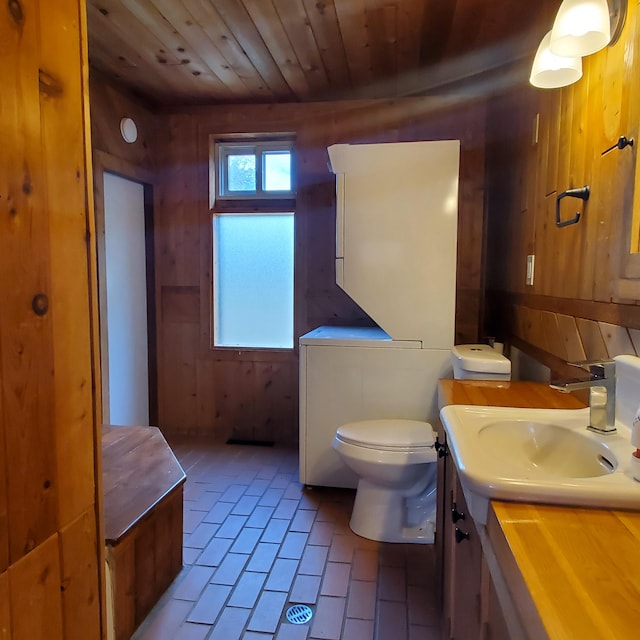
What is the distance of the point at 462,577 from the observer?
1.30m

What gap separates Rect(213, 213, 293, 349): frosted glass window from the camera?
345cm

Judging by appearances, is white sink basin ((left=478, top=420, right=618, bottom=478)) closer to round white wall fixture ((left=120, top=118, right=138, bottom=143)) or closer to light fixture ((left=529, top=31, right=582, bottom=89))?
light fixture ((left=529, top=31, right=582, bottom=89))

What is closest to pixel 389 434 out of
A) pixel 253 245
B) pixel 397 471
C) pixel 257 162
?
pixel 397 471

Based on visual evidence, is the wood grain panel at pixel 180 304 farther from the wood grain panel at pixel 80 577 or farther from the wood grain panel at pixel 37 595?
the wood grain panel at pixel 37 595

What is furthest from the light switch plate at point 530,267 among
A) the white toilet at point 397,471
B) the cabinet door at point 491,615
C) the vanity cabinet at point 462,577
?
the cabinet door at point 491,615

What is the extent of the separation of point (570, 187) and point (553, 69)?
1.30ft

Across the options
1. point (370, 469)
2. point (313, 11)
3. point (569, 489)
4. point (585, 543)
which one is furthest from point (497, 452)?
point (313, 11)

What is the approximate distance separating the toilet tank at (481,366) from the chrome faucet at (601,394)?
0.84 metres

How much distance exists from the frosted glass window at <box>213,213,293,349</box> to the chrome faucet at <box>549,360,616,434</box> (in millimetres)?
2431

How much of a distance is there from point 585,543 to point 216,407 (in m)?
3.08

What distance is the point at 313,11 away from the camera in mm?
2189

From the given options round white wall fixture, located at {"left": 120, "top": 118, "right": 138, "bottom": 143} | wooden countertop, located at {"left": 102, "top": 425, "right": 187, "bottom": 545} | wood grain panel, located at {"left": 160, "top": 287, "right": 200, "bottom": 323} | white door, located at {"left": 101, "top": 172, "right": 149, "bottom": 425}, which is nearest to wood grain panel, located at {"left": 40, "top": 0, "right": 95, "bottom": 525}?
wooden countertop, located at {"left": 102, "top": 425, "right": 187, "bottom": 545}

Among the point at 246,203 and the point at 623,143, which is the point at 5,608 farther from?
the point at 246,203

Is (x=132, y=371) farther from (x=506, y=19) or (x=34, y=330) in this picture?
(x=506, y=19)
